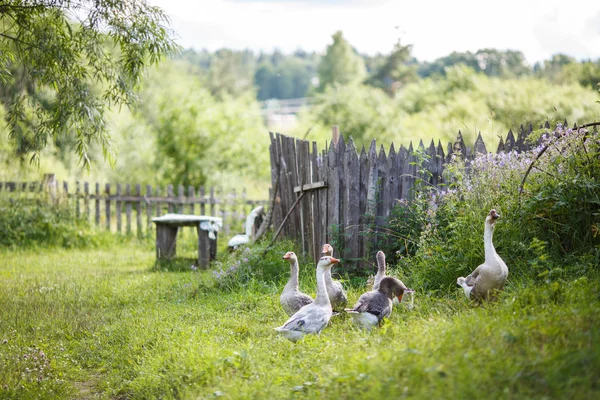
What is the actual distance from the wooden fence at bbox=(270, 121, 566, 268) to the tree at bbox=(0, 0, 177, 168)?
2.86 meters

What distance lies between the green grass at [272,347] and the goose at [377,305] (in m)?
0.17

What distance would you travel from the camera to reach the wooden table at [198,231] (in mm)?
10844

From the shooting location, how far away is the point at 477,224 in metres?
6.38

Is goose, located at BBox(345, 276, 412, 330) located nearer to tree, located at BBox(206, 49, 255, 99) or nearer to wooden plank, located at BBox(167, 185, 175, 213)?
wooden plank, located at BBox(167, 185, 175, 213)

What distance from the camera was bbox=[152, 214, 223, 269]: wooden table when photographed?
1084 centimetres

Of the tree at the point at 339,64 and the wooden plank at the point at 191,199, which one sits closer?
the wooden plank at the point at 191,199

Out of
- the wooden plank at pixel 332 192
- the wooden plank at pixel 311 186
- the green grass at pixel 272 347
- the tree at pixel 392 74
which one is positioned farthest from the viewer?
the tree at pixel 392 74

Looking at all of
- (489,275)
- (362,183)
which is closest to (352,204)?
(362,183)

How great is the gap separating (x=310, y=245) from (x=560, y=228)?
12.8ft

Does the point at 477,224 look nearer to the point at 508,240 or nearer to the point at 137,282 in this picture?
the point at 508,240

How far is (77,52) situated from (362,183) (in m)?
4.57

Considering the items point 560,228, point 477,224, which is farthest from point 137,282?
point 560,228

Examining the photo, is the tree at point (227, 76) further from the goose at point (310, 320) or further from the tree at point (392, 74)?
the goose at point (310, 320)

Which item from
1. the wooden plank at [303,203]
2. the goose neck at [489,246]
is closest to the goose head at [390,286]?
the goose neck at [489,246]
